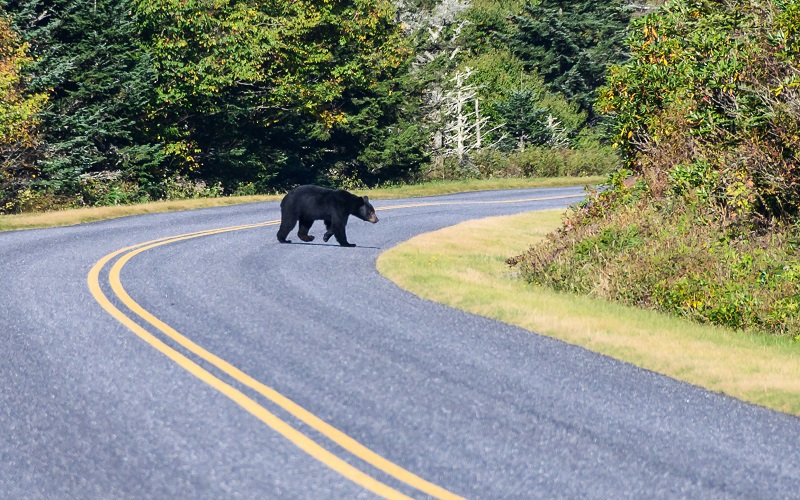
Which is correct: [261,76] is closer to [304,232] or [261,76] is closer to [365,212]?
[365,212]

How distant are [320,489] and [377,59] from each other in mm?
33784

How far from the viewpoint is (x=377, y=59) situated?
3906cm

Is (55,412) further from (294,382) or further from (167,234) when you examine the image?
(167,234)

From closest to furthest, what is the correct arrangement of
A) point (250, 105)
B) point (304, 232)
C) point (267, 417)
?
point (267, 417)
point (304, 232)
point (250, 105)

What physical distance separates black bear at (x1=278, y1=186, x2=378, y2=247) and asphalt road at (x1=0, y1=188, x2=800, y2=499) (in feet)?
16.2

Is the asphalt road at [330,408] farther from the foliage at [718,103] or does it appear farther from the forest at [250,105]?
the forest at [250,105]

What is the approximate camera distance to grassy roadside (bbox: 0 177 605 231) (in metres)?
23.2

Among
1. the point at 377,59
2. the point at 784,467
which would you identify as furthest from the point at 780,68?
the point at 377,59

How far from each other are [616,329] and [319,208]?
26.0 ft

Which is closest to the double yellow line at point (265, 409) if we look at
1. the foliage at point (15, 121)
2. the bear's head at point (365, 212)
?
the bear's head at point (365, 212)

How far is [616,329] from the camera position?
11945mm

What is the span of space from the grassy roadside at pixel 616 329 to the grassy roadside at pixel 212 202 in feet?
29.3

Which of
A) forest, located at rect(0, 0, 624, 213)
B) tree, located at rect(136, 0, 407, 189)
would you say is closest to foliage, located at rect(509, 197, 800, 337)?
forest, located at rect(0, 0, 624, 213)

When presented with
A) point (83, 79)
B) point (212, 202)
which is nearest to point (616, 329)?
point (212, 202)
